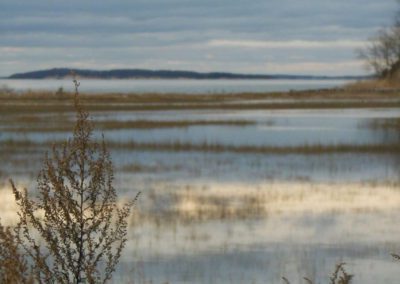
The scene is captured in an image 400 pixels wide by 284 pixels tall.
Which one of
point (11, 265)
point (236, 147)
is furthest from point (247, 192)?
point (11, 265)

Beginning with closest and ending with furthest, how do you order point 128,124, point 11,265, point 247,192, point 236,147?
point 11,265
point 247,192
point 236,147
point 128,124

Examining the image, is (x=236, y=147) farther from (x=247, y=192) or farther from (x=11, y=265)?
(x=11, y=265)

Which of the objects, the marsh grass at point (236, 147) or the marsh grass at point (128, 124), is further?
the marsh grass at point (128, 124)

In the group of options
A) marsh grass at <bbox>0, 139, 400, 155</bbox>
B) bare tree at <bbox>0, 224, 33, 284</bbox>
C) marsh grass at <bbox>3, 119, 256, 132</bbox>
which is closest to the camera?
bare tree at <bbox>0, 224, 33, 284</bbox>

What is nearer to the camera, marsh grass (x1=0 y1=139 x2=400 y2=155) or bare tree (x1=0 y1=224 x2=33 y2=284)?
bare tree (x1=0 y1=224 x2=33 y2=284)

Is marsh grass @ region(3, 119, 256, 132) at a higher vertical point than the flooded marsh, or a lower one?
higher

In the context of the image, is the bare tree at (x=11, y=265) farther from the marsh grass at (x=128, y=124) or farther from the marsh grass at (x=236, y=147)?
the marsh grass at (x=128, y=124)

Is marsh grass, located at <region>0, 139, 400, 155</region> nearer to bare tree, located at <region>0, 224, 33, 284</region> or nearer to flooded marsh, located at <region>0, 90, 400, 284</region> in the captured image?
flooded marsh, located at <region>0, 90, 400, 284</region>

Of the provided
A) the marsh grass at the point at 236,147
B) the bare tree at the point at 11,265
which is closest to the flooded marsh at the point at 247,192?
the marsh grass at the point at 236,147

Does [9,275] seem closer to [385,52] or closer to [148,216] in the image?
[148,216]

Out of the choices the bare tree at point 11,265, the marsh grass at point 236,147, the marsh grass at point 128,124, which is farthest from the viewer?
the marsh grass at point 128,124

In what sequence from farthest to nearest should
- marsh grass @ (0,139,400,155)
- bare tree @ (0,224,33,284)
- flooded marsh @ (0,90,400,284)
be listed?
marsh grass @ (0,139,400,155)
flooded marsh @ (0,90,400,284)
bare tree @ (0,224,33,284)

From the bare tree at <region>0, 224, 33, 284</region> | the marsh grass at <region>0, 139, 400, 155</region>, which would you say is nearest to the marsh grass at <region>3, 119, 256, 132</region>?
the marsh grass at <region>0, 139, 400, 155</region>

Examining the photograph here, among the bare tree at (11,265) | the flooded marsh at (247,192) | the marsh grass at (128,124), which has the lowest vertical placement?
the flooded marsh at (247,192)
